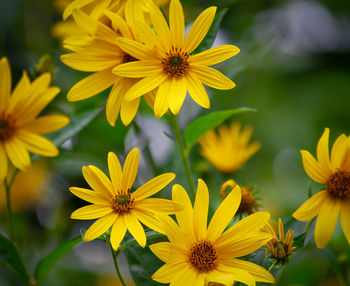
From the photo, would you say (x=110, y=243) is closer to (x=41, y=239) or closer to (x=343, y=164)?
(x=343, y=164)

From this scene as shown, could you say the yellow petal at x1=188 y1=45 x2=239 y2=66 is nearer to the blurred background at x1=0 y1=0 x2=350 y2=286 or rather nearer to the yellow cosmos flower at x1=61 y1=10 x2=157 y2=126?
the yellow cosmos flower at x1=61 y1=10 x2=157 y2=126

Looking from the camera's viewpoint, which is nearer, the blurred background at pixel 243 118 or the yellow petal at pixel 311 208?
the yellow petal at pixel 311 208

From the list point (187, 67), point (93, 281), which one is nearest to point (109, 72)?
point (187, 67)

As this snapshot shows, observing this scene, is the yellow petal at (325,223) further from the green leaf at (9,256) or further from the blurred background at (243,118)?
the green leaf at (9,256)

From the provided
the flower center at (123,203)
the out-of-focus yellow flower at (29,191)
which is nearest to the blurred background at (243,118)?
the out-of-focus yellow flower at (29,191)

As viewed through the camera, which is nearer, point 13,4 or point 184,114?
point 184,114

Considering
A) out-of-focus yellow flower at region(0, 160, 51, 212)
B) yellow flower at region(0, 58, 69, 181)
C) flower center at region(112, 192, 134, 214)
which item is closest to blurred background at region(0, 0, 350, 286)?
out-of-focus yellow flower at region(0, 160, 51, 212)

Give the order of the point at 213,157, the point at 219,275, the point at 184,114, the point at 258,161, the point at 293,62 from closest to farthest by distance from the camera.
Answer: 1. the point at 219,275
2. the point at 213,157
3. the point at 184,114
4. the point at 258,161
5. the point at 293,62
